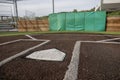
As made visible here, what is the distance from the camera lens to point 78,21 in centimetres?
1730

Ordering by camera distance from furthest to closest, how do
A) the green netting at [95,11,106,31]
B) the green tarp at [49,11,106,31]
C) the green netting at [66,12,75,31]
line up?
1. the green netting at [66,12,75,31]
2. the green tarp at [49,11,106,31]
3. the green netting at [95,11,106,31]

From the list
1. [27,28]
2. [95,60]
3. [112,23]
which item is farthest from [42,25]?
[95,60]

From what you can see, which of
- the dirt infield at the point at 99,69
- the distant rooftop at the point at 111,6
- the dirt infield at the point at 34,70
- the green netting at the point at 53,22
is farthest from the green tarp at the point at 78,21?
the distant rooftop at the point at 111,6

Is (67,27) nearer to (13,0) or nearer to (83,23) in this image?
(83,23)

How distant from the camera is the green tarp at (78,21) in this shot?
1611 centimetres

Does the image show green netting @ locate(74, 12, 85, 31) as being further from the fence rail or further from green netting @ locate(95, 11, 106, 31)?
the fence rail

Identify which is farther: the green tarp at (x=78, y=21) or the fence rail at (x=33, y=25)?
the fence rail at (x=33, y=25)

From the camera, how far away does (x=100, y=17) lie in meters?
16.1

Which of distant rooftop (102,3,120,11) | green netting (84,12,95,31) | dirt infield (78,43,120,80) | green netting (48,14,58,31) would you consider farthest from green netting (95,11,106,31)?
distant rooftop (102,3,120,11)

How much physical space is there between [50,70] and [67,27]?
14.3 meters

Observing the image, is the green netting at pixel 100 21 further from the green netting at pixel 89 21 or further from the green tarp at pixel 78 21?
the green netting at pixel 89 21

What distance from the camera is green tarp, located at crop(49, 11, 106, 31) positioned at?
52.9 feet

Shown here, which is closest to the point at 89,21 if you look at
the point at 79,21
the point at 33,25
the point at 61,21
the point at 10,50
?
the point at 79,21

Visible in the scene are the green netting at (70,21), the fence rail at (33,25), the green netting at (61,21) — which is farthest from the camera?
the fence rail at (33,25)
